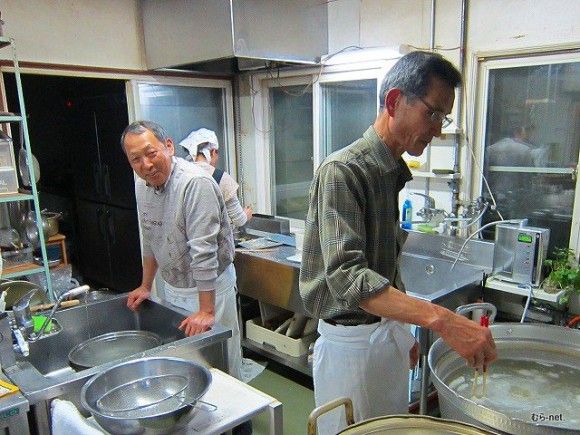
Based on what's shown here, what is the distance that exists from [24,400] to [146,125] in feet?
3.56

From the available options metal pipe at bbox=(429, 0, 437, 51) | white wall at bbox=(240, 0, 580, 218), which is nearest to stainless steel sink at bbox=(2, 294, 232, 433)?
white wall at bbox=(240, 0, 580, 218)

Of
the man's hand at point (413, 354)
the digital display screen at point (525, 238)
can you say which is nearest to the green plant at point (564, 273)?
the digital display screen at point (525, 238)

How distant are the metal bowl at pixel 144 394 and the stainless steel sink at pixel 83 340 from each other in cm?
5

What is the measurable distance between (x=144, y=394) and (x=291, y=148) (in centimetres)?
249

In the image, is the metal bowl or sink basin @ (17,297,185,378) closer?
the metal bowl

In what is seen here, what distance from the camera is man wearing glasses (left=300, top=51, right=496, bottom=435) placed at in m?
1.01

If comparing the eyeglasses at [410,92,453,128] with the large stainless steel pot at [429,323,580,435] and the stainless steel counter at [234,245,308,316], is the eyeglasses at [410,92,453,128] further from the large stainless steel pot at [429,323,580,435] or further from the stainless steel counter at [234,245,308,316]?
A: the stainless steel counter at [234,245,308,316]

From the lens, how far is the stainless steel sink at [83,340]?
126 centimetres

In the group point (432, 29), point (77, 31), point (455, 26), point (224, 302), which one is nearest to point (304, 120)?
point (432, 29)

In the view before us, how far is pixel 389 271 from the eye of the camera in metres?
1.26

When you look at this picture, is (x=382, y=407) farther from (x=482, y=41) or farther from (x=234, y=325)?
(x=482, y=41)

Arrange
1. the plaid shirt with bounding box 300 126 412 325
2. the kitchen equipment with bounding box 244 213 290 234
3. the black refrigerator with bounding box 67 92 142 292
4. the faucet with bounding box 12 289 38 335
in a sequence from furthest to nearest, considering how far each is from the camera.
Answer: the black refrigerator with bounding box 67 92 142 292 < the kitchen equipment with bounding box 244 213 290 234 < the faucet with bounding box 12 289 38 335 < the plaid shirt with bounding box 300 126 412 325

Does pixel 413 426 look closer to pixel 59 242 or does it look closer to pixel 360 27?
pixel 360 27

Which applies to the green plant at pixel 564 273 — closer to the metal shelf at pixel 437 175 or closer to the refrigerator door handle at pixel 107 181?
the metal shelf at pixel 437 175
